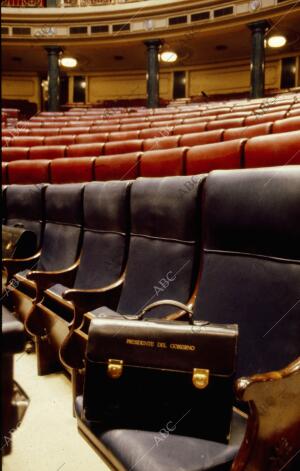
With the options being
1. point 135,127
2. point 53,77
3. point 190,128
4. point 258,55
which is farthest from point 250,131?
point 53,77

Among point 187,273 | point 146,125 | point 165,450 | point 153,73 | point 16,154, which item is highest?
point 153,73

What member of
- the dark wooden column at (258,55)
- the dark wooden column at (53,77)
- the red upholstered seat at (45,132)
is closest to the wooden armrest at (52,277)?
the red upholstered seat at (45,132)

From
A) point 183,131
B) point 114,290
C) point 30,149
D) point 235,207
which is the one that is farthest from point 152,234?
point 30,149

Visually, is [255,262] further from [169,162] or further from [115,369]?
[169,162]

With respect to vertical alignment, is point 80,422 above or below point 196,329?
below

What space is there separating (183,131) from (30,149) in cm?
80

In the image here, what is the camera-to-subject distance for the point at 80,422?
46cm

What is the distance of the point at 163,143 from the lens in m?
1.72

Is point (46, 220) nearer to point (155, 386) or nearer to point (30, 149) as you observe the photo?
point (155, 386)

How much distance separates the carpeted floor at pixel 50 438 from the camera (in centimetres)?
60

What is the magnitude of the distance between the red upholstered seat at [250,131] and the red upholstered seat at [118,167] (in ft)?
1.09

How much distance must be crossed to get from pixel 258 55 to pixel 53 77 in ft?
7.52

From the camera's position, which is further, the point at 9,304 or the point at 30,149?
the point at 30,149

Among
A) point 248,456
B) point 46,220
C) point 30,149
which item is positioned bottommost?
point 248,456
